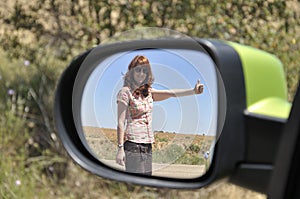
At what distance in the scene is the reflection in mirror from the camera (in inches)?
28.6

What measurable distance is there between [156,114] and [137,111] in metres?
Result: 0.03

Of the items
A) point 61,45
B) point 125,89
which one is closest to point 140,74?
point 125,89

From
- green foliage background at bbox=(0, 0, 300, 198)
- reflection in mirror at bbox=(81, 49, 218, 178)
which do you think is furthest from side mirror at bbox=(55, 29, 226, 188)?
green foliage background at bbox=(0, 0, 300, 198)

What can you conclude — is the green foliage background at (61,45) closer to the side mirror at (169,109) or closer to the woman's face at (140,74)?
the side mirror at (169,109)

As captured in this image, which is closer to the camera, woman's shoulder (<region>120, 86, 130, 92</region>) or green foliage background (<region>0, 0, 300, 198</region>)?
woman's shoulder (<region>120, 86, 130, 92</region>)

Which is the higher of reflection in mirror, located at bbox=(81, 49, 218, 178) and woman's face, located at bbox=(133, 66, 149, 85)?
woman's face, located at bbox=(133, 66, 149, 85)

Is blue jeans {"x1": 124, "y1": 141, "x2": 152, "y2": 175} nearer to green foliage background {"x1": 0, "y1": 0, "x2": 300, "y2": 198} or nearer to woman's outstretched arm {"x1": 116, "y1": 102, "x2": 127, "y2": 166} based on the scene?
woman's outstretched arm {"x1": 116, "y1": 102, "x2": 127, "y2": 166}

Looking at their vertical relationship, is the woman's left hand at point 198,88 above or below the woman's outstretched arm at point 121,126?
above

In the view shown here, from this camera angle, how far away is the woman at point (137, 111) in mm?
714

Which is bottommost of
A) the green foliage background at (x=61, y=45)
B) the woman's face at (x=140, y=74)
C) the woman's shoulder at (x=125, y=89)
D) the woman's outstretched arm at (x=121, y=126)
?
the green foliage background at (x=61, y=45)

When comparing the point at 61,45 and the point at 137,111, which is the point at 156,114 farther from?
the point at 61,45

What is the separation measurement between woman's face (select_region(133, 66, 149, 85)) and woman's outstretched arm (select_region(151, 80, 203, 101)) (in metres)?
0.02

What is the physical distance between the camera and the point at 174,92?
739 mm

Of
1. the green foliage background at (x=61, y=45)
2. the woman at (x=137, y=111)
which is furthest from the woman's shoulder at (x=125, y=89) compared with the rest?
the green foliage background at (x=61, y=45)
